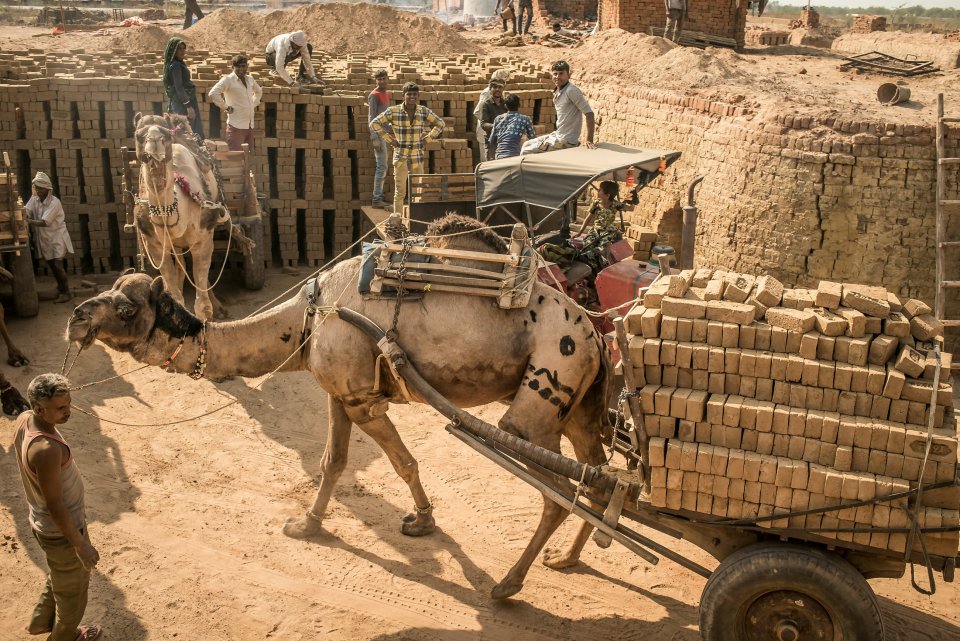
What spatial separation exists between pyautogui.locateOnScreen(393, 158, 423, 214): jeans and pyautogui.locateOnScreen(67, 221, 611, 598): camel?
669cm

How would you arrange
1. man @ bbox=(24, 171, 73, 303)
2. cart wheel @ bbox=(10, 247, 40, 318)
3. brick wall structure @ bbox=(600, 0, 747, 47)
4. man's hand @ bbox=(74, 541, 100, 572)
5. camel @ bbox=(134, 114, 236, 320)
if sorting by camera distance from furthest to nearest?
brick wall structure @ bbox=(600, 0, 747, 47) < man @ bbox=(24, 171, 73, 303) < cart wheel @ bbox=(10, 247, 40, 318) < camel @ bbox=(134, 114, 236, 320) < man's hand @ bbox=(74, 541, 100, 572)

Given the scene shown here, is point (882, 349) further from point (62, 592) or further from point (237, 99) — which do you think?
point (237, 99)

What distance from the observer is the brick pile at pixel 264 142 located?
1384 cm

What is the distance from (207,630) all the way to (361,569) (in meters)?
1.25

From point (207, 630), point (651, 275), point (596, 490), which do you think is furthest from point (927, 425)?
point (207, 630)

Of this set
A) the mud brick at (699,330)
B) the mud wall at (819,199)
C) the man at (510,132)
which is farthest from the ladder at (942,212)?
the mud brick at (699,330)

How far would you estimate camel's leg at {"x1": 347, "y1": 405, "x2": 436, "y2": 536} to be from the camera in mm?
6875

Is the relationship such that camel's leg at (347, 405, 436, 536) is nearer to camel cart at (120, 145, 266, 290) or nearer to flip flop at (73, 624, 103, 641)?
flip flop at (73, 624, 103, 641)

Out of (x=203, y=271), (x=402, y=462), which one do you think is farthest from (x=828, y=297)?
(x=203, y=271)

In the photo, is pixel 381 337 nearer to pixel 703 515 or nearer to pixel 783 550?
pixel 703 515

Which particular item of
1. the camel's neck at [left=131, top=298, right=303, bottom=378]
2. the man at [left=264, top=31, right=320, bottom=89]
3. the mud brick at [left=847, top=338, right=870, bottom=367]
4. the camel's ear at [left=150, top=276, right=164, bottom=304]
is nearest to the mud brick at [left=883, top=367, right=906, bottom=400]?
the mud brick at [left=847, top=338, right=870, bottom=367]

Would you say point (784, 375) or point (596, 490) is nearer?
point (784, 375)

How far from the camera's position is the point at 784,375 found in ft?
16.6

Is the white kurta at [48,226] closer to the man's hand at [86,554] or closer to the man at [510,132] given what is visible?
the man at [510,132]
